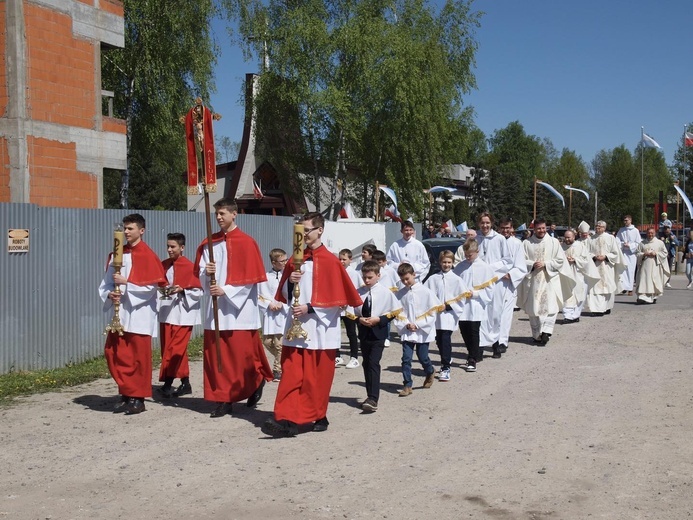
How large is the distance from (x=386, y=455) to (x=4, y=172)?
13.4 m

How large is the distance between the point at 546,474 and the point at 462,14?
3214cm

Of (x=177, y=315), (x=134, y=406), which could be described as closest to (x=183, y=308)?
(x=177, y=315)

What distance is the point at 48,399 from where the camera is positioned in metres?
10.3

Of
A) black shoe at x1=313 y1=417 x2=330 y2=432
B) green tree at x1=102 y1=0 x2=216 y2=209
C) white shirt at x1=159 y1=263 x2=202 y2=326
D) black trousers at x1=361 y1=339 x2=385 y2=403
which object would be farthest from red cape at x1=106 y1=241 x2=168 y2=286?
green tree at x1=102 y1=0 x2=216 y2=209

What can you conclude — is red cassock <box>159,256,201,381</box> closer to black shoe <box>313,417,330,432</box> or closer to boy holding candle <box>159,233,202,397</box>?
boy holding candle <box>159,233,202,397</box>

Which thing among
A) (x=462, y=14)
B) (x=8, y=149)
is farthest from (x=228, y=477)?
(x=462, y=14)

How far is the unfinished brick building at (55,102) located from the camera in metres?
18.0

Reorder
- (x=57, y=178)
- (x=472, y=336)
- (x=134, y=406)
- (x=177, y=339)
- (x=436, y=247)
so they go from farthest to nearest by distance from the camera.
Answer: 1. (x=436, y=247)
2. (x=57, y=178)
3. (x=472, y=336)
4. (x=177, y=339)
5. (x=134, y=406)

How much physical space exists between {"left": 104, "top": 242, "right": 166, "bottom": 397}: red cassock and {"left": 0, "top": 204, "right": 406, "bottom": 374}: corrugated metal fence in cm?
272

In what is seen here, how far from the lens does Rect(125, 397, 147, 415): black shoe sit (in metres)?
9.48

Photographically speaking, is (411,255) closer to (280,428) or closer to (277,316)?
(277,316)

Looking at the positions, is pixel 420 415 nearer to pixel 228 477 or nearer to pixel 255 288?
pixel 255 288

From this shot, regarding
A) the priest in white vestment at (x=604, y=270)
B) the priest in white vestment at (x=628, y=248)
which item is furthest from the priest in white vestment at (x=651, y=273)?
the priest in white vestment at (x=628, y=248)

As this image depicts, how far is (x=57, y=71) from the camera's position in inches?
742
